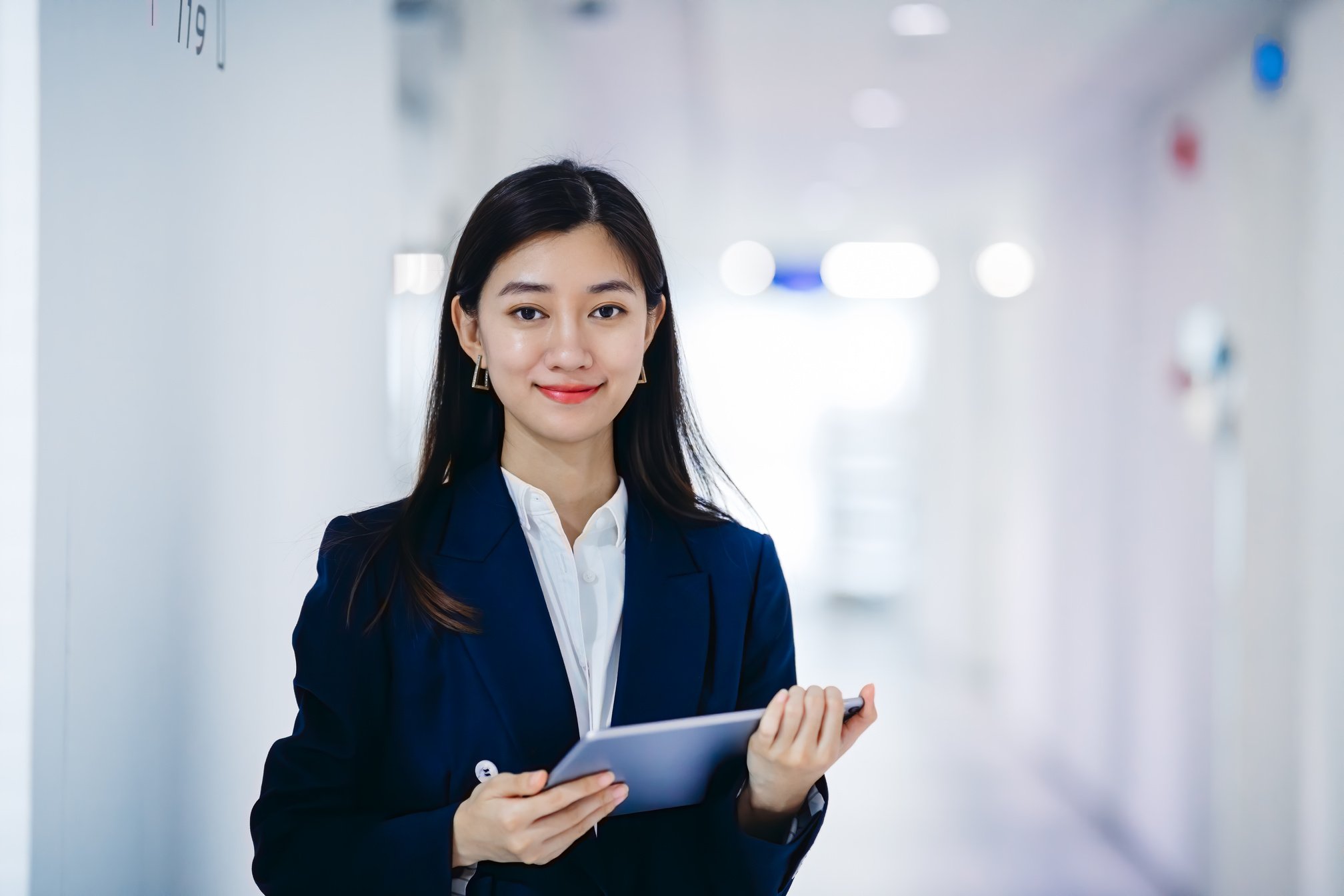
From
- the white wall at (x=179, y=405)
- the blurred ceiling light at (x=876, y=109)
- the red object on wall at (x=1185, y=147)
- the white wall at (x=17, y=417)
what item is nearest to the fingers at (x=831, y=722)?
the white wall at (x=179, y=405)

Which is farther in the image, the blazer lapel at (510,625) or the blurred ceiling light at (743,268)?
the blurred ceiling light at (743,268)

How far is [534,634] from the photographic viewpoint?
135 cm

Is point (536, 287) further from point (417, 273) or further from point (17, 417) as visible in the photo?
point (417, 273)

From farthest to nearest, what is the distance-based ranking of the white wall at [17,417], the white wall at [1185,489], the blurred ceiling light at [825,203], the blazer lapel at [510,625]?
1. the blurred ceiling light at [825,203]
2. the white wall at [1185,489]
3. the white wall at [17,417]
4. the blazer lapel at [510,625]

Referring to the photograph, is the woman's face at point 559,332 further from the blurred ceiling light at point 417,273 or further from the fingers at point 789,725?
the blurred ceiling light at point 417,273

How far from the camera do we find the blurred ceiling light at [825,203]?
166 inches

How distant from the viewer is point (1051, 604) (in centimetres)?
434

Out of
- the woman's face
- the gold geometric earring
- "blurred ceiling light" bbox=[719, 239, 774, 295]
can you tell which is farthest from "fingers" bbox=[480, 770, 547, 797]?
"blurred ceiling light" bbox=[719, 239, 774, 295]

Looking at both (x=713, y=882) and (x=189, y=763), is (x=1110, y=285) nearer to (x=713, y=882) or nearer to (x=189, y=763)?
(x=713, y=882)

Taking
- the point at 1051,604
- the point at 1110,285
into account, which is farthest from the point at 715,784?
the point at 1051,604

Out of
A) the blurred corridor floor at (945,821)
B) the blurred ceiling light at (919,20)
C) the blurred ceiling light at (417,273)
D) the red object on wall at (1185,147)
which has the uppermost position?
the blurred ceiling light at (919,20)

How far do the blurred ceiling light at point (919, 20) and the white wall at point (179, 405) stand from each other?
5.09 ft

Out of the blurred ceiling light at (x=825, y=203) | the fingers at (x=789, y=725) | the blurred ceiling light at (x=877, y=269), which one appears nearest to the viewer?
the fingers at (x=789, y=725)

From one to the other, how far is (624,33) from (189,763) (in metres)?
2.16
